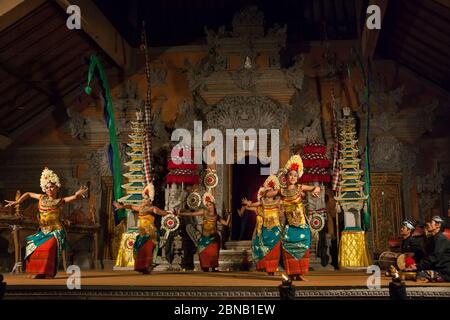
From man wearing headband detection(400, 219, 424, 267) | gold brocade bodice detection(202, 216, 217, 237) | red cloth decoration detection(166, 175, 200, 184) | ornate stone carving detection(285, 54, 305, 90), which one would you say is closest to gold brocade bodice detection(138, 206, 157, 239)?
gold brocade bodice detection(202, 216, 217, 237)

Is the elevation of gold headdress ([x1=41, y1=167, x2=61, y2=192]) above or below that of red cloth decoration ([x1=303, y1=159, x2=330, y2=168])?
below

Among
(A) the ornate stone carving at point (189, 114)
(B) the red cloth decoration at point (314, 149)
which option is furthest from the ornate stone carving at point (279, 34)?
(B) the red cloth decoration at point (314, 149)

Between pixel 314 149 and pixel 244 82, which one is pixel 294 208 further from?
pixel 244 82

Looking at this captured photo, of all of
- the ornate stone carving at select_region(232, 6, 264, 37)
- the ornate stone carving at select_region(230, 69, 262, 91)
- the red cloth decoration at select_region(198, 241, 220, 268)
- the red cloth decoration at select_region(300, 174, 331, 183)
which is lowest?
the red cloth decoration at select_region(198, 241, 220, 268)

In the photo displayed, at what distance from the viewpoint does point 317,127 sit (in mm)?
9625

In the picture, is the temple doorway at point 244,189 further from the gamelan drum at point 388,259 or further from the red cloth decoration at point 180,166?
the gamelan drum at point 388,259

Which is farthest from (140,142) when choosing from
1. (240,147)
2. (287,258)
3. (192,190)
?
(287,258)

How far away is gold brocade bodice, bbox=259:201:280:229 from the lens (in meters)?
6.75

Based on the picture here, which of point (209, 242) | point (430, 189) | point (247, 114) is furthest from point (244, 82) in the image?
point (430, 189)

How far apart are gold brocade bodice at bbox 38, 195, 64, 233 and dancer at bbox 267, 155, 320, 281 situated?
304 centimetres

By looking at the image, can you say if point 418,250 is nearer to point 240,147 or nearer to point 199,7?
point 240,147

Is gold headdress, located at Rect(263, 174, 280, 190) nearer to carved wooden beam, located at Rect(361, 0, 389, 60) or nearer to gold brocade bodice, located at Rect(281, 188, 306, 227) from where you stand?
gold brocade bodice, located at Rect(281, 188, 306, 227)

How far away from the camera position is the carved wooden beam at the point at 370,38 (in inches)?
330

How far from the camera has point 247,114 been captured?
9.70 m
